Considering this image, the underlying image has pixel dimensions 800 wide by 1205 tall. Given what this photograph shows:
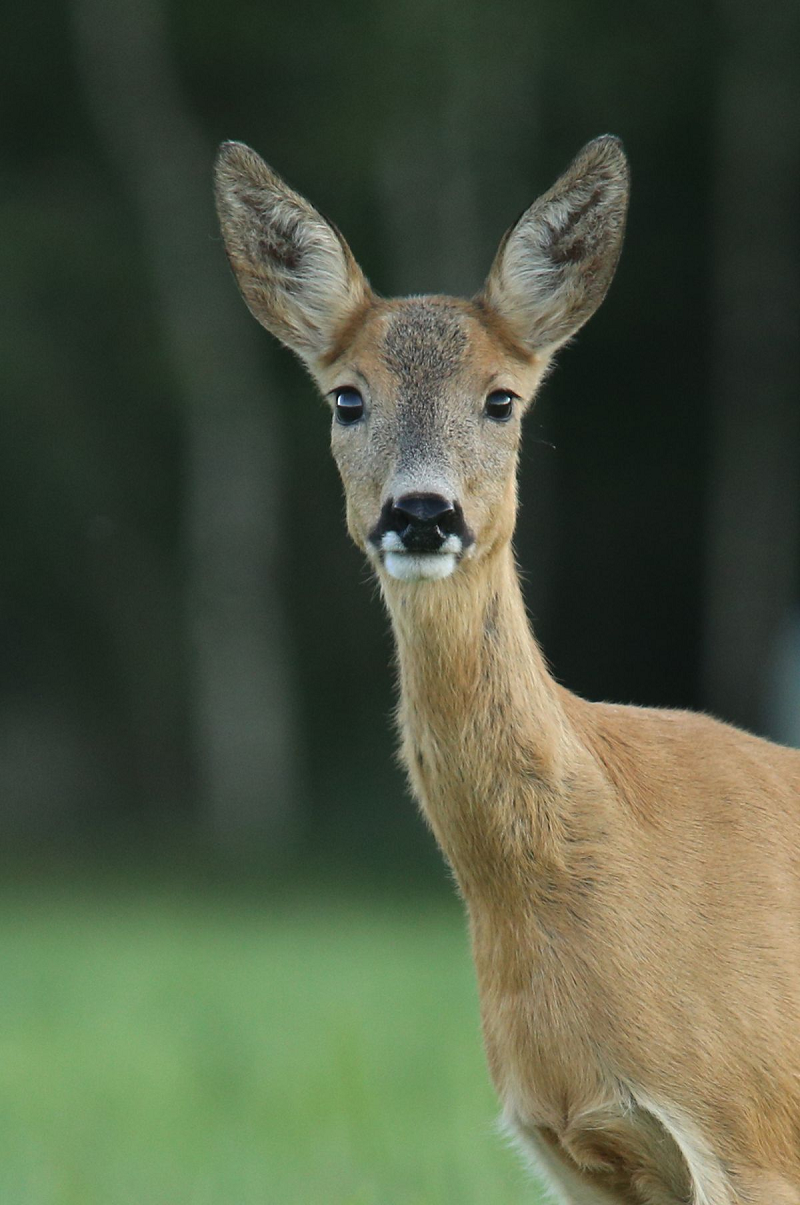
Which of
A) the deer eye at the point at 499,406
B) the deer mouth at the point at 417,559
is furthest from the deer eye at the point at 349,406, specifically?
the deer mouth at the point at 417,559

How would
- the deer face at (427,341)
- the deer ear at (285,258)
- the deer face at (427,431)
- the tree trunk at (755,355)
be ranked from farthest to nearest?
the tree trunk at (755,355), the deer ear at (285,258), the deer face at (427,341), the deer face at (427,431)

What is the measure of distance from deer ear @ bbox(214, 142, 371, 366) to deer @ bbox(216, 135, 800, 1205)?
23 cm

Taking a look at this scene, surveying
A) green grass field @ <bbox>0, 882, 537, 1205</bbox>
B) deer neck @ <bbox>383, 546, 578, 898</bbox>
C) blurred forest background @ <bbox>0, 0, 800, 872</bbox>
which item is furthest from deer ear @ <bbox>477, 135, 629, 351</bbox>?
blurred forest background @ <bbox>0, 0, 800, 872</bbox>

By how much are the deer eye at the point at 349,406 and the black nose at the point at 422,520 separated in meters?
0.69

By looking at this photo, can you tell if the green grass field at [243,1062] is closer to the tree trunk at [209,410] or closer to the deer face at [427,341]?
the deer face at [427,341]

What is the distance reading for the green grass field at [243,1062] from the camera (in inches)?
316

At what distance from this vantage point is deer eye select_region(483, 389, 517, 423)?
20.3 feet

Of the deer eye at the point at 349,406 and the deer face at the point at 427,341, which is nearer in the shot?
the deer face at the point at 427,341

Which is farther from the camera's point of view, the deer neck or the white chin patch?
the deer neck

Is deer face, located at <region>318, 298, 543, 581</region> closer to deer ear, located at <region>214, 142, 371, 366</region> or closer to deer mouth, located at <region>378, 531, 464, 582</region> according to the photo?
deer mouth, located at <region>378, 531, 464, 582</region>

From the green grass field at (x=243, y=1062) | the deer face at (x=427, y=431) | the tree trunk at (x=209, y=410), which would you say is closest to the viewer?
the deer face at (x=427, y=431)

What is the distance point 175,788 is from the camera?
28.9 m

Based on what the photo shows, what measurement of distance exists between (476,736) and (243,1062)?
17.4 ft

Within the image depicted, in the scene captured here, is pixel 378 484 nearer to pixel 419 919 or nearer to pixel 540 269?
pixel 540 269
